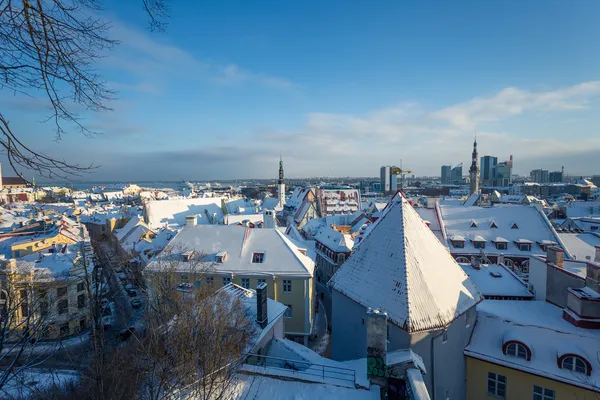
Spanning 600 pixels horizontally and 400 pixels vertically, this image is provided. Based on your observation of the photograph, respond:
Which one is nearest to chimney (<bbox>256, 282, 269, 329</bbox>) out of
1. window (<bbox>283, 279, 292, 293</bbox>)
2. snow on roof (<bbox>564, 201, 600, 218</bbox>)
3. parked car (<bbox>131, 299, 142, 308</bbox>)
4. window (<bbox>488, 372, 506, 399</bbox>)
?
window (<bbox>283, 279, 292, 293</bbox>)

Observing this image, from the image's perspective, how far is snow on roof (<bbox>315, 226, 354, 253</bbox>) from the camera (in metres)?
29.1

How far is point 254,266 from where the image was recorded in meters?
21.2

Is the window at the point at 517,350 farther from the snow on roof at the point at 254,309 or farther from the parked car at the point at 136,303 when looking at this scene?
the parked car at the point at 136,303

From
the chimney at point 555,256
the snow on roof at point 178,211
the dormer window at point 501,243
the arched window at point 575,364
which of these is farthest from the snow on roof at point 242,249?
the snow on roof at point 178,211

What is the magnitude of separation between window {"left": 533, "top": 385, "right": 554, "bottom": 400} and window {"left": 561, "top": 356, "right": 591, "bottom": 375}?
3.64 feet

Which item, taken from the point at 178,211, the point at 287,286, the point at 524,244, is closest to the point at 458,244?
the point at 524,244

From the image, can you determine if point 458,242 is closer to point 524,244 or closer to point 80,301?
point 524,244

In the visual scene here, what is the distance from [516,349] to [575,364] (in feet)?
5.63

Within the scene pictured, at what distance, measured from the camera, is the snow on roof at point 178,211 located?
47375mm

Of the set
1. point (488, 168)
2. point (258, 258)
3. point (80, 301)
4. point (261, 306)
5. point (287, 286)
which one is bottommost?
point (80, 301)

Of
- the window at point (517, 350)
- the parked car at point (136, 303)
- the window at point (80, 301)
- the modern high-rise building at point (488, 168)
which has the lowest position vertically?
the parked car at point (136, 303)

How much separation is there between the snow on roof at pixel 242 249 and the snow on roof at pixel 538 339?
408 inches

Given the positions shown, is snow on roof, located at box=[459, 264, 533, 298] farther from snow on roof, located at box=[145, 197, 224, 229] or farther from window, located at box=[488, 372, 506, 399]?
snow on roof, located at box=[145, 197, 224, 229]

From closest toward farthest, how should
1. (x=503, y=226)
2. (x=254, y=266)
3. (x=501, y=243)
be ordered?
1. (x=254, y=266)
2. (x=501, y=243)
3. (x=503, y=226)
